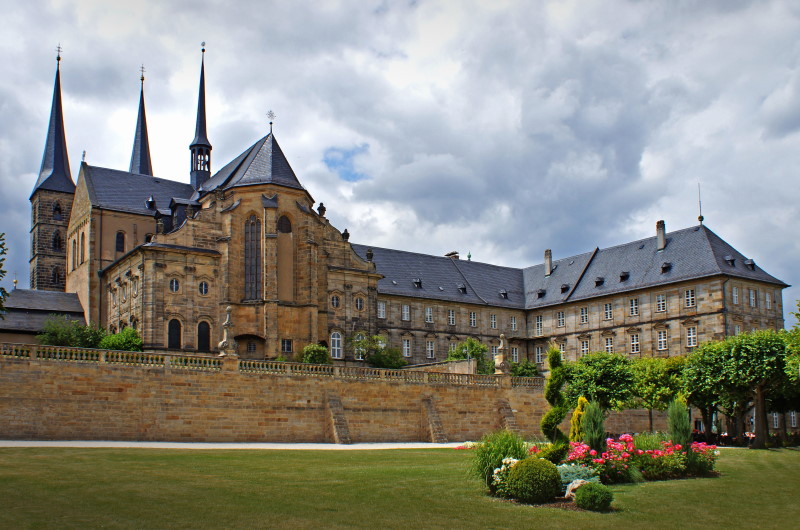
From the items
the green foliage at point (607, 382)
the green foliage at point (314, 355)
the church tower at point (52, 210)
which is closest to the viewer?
the green foliage at point (607, 382)

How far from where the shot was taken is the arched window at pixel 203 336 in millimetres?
58312

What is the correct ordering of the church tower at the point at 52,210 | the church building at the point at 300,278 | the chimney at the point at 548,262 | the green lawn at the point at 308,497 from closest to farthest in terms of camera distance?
the green lawn at the point at 308,497, the church building at the point at 300,278, the church tower at the point at 52,210, the chimney at the point at 548,262

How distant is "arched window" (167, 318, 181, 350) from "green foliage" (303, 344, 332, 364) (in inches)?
340

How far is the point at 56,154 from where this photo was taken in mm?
80438

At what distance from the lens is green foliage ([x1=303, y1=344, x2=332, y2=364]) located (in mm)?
56406

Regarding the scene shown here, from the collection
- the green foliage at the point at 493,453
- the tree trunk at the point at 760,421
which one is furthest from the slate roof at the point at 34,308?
the tree trunk at the point at 760,421

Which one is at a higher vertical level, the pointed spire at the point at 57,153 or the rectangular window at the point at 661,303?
the pointed spire at the point at 57,153

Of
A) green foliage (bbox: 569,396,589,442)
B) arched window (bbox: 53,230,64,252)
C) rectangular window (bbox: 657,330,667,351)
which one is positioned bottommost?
green foliage (bbox: 569,396,589,442)

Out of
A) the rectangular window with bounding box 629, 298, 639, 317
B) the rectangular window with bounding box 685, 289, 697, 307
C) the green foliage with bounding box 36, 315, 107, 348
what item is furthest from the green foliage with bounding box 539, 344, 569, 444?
the rectangular window with bounding box 629, 298, 639, 317

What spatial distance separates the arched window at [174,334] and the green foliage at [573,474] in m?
39.7

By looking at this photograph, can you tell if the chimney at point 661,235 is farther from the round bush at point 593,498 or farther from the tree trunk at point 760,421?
the round bush at point 593,498

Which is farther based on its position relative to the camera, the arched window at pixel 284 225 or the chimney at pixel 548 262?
the chimney at pixel 548 262

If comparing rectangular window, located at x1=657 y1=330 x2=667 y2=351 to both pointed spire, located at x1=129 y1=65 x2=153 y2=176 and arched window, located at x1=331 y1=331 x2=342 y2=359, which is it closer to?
arched window, located at x1=331 y1=331 x2=342 y2=359

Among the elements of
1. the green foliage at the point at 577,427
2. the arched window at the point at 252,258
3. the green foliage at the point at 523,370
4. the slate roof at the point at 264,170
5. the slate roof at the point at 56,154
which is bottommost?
the green foliage at the point at 577,427
